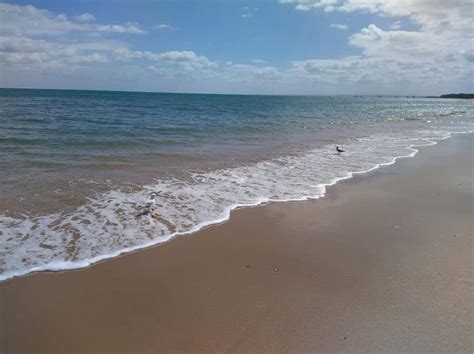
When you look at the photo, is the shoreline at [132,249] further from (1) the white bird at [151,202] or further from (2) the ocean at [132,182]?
(1) the white bird at [151,202]

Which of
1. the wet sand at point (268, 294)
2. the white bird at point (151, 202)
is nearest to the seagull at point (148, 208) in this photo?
the white bird at point (151, 202)

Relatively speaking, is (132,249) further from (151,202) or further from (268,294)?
(268,294)

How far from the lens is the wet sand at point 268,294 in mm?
3656

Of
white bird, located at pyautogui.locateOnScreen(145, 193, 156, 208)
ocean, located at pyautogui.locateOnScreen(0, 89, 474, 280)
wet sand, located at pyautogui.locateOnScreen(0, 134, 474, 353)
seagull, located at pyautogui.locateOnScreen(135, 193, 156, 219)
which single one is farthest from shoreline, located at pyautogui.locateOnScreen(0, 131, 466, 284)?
white bird, located at pyautogui.locateOnScreen(145, 193, 156, 208)

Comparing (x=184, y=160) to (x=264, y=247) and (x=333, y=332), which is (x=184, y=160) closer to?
(x=264, y=247)

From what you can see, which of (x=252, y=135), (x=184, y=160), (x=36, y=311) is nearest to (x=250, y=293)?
(x=36, y=311)

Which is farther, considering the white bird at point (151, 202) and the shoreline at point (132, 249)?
the white bird at point (151, 202)

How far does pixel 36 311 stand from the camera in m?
4.11

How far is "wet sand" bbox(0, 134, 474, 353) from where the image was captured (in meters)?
3.66

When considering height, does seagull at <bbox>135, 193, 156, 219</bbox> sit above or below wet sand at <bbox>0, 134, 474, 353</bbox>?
Result: above

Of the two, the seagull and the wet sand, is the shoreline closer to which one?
the wet sand

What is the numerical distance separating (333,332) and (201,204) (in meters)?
4.79

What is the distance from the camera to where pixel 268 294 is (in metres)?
4.45

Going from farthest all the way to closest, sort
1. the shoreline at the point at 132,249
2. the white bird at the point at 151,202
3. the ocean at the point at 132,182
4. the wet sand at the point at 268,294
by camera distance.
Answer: the white bird at the point at 151,202 → the ocean at the point at 132,182 → the shoreline at the point at 132,249 → the wet sand at the point at 268,294
